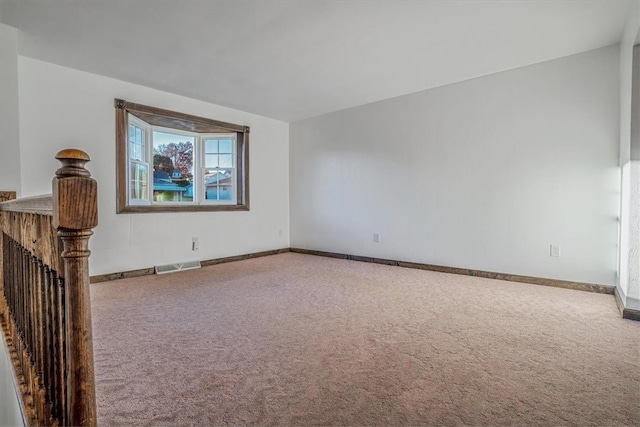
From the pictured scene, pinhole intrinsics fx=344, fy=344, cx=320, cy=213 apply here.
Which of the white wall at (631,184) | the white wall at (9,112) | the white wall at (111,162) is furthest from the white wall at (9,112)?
the white wall at (631,184)

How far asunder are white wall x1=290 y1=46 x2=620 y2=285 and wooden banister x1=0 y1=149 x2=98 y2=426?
3909 millimetres

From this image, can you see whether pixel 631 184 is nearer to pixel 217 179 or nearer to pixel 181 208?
pixel 181 208

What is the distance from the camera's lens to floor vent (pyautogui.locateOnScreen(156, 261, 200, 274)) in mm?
4160

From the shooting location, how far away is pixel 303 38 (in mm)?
3021

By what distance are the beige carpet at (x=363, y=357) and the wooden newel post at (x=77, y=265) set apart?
64cm

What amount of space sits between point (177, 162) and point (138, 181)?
0.69 metres

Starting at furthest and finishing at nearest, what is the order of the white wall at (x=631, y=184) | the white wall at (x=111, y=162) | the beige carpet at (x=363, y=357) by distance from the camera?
the white wall at (x=111, y=162)
the white wall at (x=631, y=184)
the beige carpet at (x=363, y=357)

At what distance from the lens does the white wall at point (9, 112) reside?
276 cm

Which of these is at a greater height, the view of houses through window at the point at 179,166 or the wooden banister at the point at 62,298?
the view of houses through window at the point at 179,166

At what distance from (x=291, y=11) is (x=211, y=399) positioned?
2.60 m

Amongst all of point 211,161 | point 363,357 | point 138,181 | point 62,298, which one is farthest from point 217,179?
point 62,298

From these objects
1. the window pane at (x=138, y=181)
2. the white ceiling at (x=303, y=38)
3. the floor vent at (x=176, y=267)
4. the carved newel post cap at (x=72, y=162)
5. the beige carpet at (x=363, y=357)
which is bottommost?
the beige carpet at (x=363, y=357)

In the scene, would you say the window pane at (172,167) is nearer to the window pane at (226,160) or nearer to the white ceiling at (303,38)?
the window pane at (226,160)

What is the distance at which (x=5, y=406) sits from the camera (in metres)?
2.29
